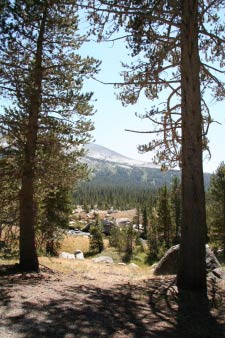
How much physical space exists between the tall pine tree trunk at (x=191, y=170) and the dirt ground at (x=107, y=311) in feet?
1.92

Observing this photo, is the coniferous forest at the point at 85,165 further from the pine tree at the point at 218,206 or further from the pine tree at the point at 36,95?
the pine tree at the point at 218,206

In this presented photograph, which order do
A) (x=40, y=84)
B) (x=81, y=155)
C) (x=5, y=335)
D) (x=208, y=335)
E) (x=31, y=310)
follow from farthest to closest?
(x=81, y=155)
(x=40, y=84)
(x=31, y=310)
(x=208, y=335)
(x=5, y=335)

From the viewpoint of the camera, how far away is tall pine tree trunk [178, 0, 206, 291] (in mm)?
7375

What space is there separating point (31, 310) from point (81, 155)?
21.9 ft

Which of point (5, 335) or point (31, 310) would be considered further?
point (31, 310)

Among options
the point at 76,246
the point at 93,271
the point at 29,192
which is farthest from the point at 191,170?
the point at 76,246

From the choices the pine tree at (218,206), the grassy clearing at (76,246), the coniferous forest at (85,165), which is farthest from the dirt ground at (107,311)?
the grassy clearing at (76,246)

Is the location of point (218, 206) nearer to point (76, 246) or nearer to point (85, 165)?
point (85, 165)

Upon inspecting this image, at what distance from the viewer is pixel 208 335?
16.7ft

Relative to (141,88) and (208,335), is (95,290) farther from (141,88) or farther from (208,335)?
(141,88)

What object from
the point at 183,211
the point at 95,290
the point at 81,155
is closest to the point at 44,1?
the point at 81,155

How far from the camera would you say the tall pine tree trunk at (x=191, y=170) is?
7375mm

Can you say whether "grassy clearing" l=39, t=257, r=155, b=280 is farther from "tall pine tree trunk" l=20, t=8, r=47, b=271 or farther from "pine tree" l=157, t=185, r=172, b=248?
"pine tree" l=157, t=185, r=172, b=248

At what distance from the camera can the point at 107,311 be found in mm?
6047
